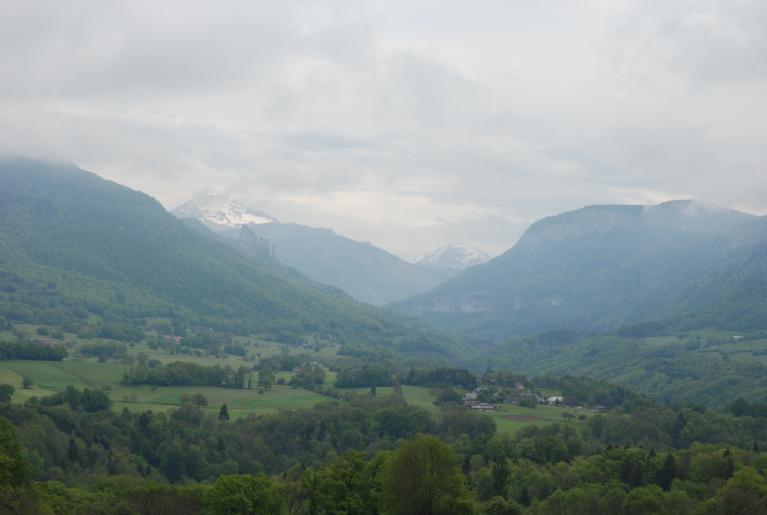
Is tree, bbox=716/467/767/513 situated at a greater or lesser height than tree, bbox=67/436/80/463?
greater

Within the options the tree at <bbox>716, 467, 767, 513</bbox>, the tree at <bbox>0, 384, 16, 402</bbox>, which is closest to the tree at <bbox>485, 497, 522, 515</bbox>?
the tree at <bbox>716, 467, 767, 513</bbox>

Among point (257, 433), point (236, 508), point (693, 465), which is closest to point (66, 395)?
point (257, 433)

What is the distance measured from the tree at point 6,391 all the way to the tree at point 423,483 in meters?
73.4

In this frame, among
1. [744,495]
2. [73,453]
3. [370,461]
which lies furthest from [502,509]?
[73,453]

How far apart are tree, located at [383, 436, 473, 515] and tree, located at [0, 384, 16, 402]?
73.4m

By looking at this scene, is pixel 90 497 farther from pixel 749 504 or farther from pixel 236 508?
pixel 749 504

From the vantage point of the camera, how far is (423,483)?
6925 cm

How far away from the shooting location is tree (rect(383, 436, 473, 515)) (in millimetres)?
68438

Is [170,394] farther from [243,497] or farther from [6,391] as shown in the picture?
[243,497]

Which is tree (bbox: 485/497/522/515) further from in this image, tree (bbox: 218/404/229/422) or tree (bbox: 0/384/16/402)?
tree (bbox: 0/384/16/402)

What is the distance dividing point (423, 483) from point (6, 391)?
81.6m

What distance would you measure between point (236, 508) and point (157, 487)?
998cm

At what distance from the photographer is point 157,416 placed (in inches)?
4946

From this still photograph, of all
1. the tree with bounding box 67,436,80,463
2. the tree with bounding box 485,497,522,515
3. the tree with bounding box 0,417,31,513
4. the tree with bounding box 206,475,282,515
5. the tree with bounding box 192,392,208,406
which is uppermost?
the tree with bounding box 0,417,31,513
